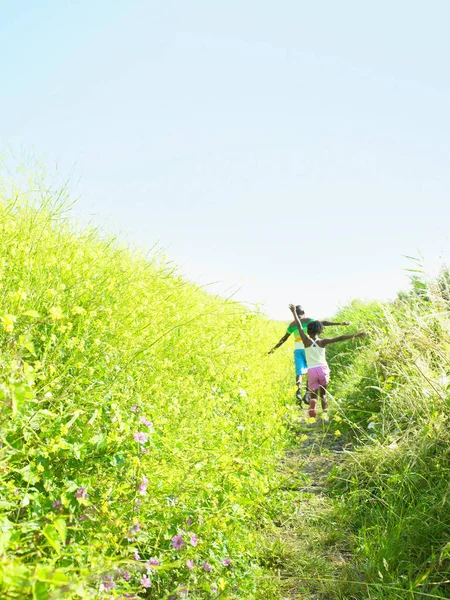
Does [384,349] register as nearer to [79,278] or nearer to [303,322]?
[303,322]

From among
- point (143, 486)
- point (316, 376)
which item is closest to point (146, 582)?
point (143, 486)

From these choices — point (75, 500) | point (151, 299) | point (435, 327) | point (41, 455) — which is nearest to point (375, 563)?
point (75, 500)

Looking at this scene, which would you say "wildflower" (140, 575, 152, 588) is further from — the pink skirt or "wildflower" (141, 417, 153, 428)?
the pink skirt

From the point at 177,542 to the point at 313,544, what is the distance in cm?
145

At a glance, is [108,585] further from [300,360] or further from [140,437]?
[300,360]

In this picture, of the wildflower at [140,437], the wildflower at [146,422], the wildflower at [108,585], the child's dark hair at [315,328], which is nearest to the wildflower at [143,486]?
the wildflower at [140,437]

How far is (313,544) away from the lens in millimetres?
3859

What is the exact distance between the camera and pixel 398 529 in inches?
134

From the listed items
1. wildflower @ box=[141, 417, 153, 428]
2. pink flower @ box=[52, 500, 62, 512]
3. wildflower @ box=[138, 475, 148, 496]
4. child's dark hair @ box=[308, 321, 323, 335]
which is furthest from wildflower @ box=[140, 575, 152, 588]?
child's dark hair @ box=[308, 321, 323, 335]

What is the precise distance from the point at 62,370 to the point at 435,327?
4495 mm

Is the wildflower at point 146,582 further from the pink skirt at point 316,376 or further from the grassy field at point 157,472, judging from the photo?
the pink skirt at point 316,376

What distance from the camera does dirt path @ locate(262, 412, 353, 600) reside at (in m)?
3.32

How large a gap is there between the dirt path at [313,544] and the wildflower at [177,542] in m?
0.90

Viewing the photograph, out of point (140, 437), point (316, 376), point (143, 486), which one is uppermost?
point (316, 376)
